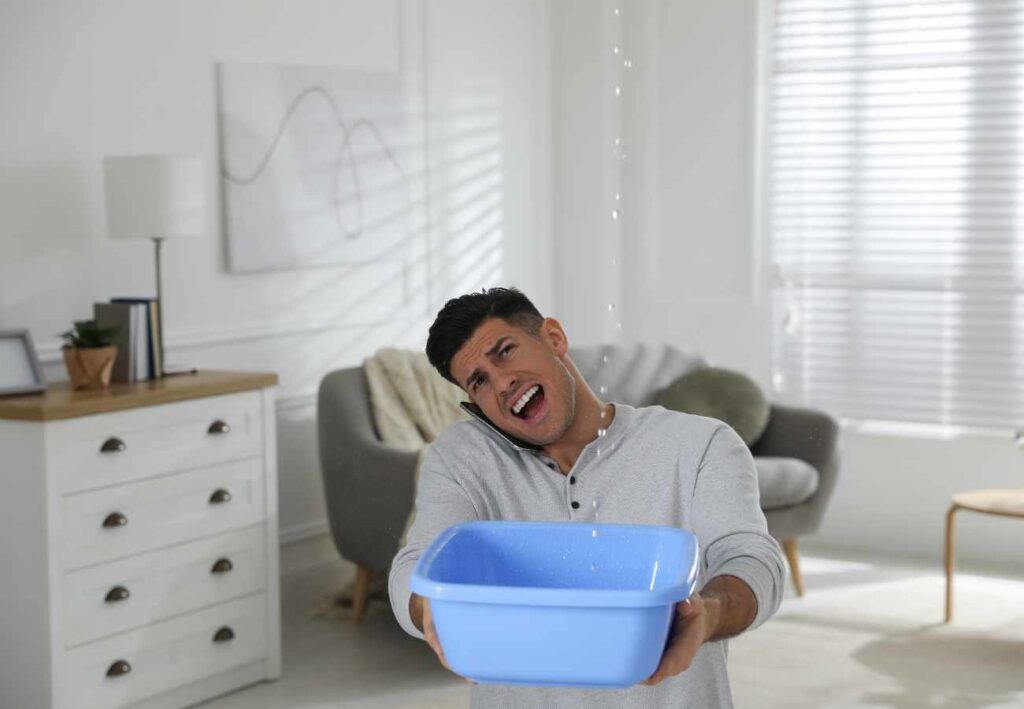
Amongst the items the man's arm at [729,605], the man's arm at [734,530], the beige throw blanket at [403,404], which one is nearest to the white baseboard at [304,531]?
the beige throw blanket at [403,404]

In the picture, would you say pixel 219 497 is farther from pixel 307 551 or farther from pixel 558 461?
pixel 558 461

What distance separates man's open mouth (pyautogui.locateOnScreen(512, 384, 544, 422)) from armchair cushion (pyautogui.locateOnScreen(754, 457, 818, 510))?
7.07 ft

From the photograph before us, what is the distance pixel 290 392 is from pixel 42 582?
1.06 meters

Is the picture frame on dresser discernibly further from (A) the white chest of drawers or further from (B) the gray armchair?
(B) the gray armchair

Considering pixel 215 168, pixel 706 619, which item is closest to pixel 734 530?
pixel 706 619

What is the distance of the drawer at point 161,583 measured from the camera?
2484mm

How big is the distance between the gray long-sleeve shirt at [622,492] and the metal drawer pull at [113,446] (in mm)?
1352

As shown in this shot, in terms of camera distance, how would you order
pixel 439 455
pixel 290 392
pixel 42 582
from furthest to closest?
1. pixel 290 392
2. pixel 42 582
3. pixel 439 455

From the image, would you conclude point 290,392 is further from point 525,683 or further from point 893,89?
point 525,683

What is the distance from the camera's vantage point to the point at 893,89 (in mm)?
3980

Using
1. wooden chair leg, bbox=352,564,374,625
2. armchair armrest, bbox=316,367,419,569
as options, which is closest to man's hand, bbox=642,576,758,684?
armchair armrest, bbox=316,367,419,569

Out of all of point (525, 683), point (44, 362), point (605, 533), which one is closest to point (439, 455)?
point (605, 533)

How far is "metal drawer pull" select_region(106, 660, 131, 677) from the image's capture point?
255 centimetres

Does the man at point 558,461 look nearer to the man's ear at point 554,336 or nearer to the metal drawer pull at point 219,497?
the man's ear at point 554,336
